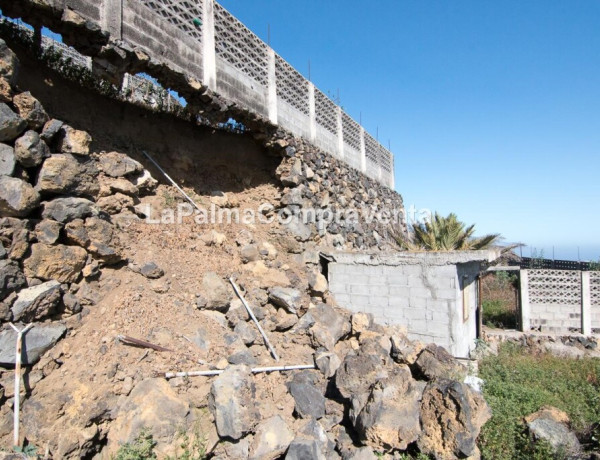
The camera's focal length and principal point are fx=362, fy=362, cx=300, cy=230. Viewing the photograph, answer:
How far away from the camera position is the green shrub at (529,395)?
13.1 ft

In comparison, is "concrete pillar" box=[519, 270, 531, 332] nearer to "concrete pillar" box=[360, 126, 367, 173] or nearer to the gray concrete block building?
the gray concrete block building

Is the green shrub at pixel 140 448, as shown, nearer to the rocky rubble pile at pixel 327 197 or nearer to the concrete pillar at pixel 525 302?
the rocky rubble pile at pixel 327 197

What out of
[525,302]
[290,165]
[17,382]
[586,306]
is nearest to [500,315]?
[525,302]

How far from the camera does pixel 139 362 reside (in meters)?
3.71

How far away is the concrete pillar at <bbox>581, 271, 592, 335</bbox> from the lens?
28.6ft

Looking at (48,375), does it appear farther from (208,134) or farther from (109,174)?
(208,134)

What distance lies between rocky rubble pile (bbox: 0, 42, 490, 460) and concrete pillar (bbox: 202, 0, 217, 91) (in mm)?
1917

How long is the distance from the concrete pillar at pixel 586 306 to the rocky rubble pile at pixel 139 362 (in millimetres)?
6076

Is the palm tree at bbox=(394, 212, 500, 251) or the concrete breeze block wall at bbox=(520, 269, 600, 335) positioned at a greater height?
the palm tree at bbox=(394, 212, 500, 251)

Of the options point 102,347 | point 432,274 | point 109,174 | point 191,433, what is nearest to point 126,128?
point 109,174

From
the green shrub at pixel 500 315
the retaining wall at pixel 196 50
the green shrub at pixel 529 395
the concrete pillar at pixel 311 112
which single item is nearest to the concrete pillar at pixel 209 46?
the retaining wall at pixel 196 50

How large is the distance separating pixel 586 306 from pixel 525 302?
1326 mm

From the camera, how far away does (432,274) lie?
5812 mm

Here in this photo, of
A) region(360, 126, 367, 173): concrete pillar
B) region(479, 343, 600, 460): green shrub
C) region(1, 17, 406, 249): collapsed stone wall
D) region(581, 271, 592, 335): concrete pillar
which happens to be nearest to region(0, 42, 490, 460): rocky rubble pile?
region(479, 343, 600, 460): green shrub
